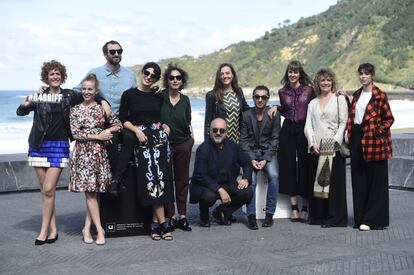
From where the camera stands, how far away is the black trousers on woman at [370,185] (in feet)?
27.1

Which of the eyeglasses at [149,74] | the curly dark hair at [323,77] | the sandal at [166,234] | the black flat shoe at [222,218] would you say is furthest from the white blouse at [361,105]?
the sandal at [166,234]

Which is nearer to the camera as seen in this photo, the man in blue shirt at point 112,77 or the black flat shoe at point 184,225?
the man in blue shirt at point 112,77

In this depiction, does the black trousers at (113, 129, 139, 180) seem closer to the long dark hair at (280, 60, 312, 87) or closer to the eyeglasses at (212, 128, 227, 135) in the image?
the eyeglasses at (212, 128, 227, 135)

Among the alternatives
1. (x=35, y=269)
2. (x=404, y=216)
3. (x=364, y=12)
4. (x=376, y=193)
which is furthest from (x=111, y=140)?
(x=364, y=12)

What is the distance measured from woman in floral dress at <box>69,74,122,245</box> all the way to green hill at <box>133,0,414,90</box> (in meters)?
74.6

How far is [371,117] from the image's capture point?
8.10 metres

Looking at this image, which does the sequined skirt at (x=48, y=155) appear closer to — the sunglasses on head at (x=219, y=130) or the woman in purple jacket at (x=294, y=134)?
the sunglasses on head at (x=219, y=130)

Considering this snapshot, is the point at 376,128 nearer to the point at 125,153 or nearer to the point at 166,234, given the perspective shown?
the point at 166,234

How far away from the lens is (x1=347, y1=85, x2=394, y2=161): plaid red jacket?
26.6 ft

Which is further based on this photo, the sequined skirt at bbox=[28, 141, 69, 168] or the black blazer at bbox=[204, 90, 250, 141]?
the black blazer at bbox=[204, 90, 250, 141]

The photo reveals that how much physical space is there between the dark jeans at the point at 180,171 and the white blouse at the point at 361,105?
1.91 m

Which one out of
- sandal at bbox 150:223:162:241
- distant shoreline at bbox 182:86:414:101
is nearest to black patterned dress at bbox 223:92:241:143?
sandal at bbox 150:223:162:241

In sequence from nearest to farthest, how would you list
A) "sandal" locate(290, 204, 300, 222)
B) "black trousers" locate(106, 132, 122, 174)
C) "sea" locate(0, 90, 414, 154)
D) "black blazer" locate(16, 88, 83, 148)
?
1. "black blazer" locate(16, 88, 83, 148)
2. "black trousers" locate(106, 132, 122, 174)
3. "sandal" locate(290, 204, 300, 222)
4. "sea" locate(0, 90, 414, 154)

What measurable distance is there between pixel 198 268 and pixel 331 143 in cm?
271
